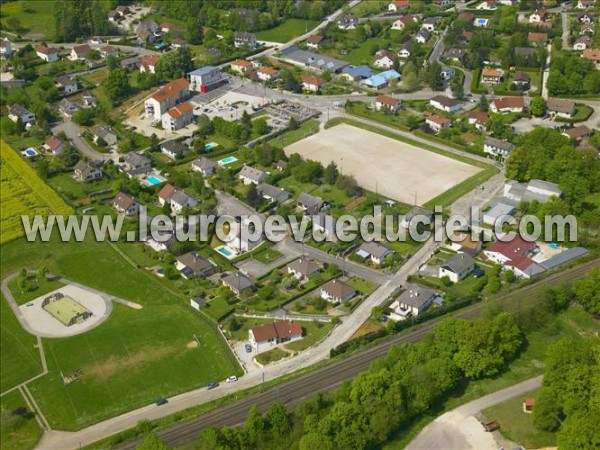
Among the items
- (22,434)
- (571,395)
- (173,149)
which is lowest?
(22,434)

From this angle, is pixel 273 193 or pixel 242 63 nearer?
pixel 273 193

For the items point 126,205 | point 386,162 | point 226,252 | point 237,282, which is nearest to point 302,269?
point 237,282

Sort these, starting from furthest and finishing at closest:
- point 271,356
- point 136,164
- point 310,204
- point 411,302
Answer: point 136,164
point 310,204
point 411,302
point 271,356

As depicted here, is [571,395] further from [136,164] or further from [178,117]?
[178,117]

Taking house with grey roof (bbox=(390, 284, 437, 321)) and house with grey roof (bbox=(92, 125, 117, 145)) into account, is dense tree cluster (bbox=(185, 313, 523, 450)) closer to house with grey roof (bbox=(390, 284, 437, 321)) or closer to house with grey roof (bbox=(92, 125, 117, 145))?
house with grey roof (bbox=(390, 284, 437, 321))

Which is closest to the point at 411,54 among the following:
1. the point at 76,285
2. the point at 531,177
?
the point at 531,177

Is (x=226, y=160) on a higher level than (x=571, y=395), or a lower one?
higher
